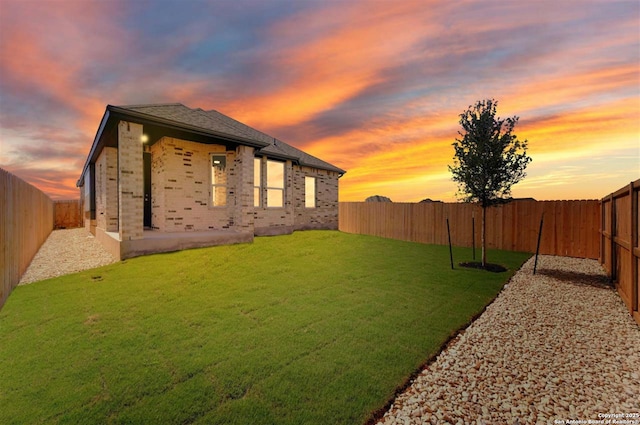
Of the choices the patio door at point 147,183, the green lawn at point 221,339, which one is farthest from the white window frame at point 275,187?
the green lawn at point 221,339

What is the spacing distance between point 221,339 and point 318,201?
12.7 metres

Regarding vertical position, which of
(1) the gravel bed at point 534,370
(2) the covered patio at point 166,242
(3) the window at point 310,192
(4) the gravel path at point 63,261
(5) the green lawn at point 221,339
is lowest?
(1) the gravel bed at point 534,370

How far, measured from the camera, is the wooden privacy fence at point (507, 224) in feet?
35.7

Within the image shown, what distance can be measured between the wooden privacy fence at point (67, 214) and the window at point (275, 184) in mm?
19650

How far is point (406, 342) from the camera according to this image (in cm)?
396

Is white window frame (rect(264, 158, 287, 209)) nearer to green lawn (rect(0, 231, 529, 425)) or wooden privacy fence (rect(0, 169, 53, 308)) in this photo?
green lawn (rect(0, 231, 529, 425))

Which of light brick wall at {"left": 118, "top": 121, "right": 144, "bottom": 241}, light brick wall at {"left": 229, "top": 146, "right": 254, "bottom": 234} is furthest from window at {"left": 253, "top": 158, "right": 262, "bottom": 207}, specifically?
light brick wall at {"left": 118, "top": 121, "right": 144, "bottom": 241}

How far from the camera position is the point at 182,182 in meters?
9.97

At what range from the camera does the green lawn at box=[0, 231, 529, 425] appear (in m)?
2.68

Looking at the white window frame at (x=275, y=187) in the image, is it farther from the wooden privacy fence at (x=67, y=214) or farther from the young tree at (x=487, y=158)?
the wooden privacy fence at (x=67, y=214)

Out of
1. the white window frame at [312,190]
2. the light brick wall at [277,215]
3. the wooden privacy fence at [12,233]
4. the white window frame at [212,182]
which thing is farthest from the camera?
the white window frame at [312,190]

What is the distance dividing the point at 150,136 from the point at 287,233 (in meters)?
6.55

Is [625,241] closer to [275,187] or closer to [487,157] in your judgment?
[487,157]

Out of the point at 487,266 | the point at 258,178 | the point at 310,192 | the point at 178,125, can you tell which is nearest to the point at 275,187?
the point at 258,178
